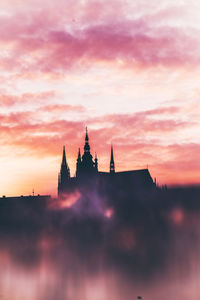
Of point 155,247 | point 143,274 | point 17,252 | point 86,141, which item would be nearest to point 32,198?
point 86,141

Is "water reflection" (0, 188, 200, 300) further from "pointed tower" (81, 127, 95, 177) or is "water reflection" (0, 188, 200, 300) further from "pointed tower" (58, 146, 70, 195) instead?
"pointed tower" (81, 127, 95, 177)

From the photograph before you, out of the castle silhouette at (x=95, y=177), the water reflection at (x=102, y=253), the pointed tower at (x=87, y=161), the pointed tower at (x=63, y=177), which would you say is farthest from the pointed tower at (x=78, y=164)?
the water reflection at (x=102, y=253)

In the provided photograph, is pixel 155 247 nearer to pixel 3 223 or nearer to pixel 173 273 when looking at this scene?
pixel 173 273

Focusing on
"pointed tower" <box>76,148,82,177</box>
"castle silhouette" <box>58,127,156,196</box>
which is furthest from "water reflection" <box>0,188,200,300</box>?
"pointed tower" <box>76,148,82,177</box>

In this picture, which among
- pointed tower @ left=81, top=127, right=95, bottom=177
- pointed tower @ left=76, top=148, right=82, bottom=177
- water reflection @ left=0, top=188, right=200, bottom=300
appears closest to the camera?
water reflection @ left=0, top=188, right=200, bottom=300

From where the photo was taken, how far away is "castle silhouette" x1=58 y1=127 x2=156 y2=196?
450 ft

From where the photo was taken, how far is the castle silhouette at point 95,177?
450ft

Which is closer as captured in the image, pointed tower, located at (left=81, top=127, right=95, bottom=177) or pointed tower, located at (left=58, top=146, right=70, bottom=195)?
pointed tower, located at (left=81, top=127, right=95, bottom=177)

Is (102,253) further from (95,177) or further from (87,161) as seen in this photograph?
(95,177)

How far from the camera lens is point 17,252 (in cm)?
9225

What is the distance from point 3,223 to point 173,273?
8121 centimetres

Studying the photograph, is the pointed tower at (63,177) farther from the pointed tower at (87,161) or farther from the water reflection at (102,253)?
the pointed tower at (87,161)

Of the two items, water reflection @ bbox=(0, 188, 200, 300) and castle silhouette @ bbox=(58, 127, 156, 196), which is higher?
castle silhouette @ bbox=(58, 127, 156, 196)

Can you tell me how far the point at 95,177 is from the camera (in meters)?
140
